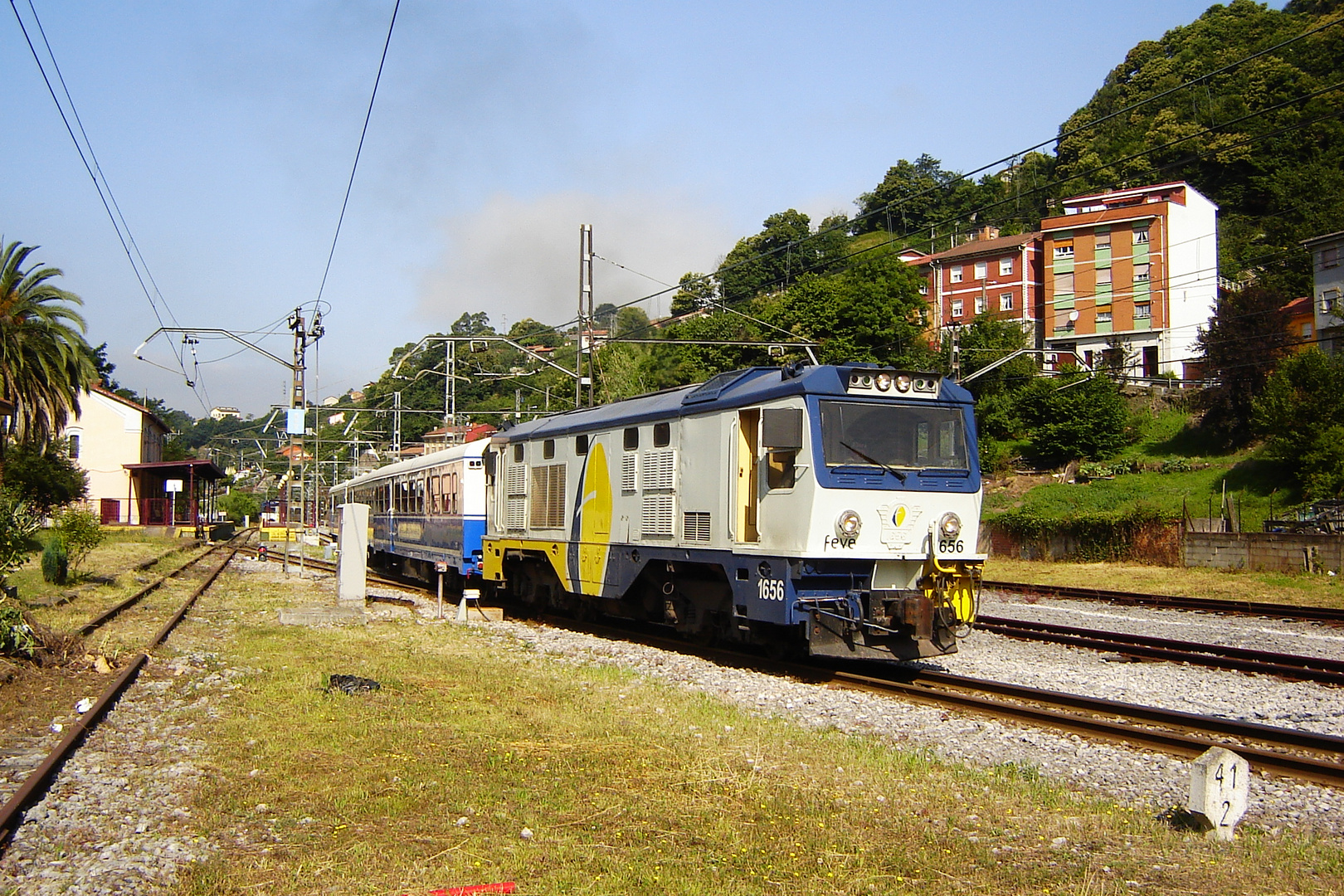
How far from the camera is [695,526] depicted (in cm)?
1306

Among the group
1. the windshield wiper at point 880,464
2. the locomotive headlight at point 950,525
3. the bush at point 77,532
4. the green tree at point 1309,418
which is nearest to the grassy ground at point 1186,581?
the green tree at point 1309,418

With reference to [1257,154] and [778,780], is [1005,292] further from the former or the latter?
[778,780]

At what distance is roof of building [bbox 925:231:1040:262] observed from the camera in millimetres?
73062

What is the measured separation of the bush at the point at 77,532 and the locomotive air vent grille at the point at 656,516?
1779 centimetres

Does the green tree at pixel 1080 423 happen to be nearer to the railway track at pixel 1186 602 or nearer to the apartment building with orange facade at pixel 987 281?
the apartment building with orange facade at pixel 987 281

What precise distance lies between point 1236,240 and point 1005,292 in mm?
15385

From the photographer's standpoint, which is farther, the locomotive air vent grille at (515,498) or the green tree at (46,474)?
the green tree at (46,474)

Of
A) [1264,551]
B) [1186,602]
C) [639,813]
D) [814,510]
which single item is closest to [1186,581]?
[1264,551]

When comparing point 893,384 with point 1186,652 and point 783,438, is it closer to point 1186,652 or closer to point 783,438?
point 783,438

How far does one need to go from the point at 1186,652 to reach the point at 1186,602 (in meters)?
7.74

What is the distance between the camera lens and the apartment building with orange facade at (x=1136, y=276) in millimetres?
64625

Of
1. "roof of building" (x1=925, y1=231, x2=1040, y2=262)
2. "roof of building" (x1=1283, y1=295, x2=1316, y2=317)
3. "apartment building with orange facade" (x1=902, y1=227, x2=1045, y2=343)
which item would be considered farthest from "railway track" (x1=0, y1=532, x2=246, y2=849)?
"roof of building" (x1=925, y1=231, x2=1040, y2=262)

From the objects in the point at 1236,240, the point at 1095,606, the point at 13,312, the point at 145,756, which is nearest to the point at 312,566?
the point at 13,312

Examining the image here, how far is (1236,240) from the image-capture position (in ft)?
230
